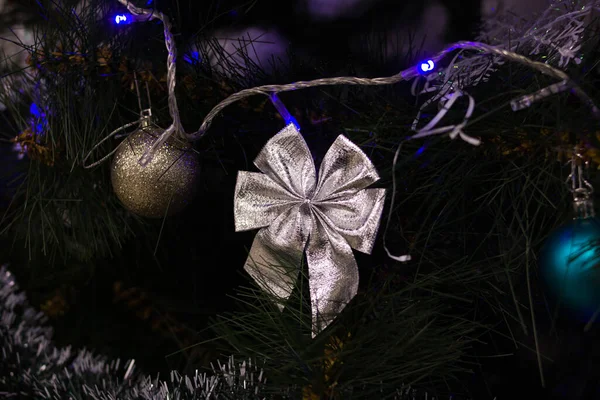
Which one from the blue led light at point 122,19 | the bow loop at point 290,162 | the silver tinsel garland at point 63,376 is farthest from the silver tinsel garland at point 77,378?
the blue led light at point 122,19

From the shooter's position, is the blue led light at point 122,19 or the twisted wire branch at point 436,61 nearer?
the twisted wire branch at point 436,61

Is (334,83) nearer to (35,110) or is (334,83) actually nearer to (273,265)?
(273,265)

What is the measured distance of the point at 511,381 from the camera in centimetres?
41

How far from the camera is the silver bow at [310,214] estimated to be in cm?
30

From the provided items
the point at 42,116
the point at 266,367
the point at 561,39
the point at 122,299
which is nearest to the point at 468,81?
the point at 561,39

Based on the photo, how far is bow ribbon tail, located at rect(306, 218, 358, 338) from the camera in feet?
0.98

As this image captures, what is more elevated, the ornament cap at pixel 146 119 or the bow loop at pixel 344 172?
the ornament cap at pixel 146 119

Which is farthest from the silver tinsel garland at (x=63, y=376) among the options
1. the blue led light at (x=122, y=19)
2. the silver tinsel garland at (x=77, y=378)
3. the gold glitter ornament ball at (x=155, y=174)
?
the blue led light at (x=122, y=19)

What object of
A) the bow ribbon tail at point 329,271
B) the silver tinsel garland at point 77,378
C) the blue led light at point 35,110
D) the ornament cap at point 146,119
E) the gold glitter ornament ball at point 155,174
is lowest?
the silver tinsel garland at point 77,378

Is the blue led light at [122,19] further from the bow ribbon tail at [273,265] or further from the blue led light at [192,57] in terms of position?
the bow ribbon tail at [273,265]

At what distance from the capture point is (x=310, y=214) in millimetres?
326

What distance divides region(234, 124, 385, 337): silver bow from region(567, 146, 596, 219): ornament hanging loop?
0.30 ft

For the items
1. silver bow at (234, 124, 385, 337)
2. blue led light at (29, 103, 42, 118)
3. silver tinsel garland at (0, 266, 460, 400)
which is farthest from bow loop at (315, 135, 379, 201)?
blue led light at (29, 103, 42, 118)

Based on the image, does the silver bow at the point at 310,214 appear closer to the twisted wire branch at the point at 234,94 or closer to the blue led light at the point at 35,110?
the twisted wire branch at the point at 234,94
